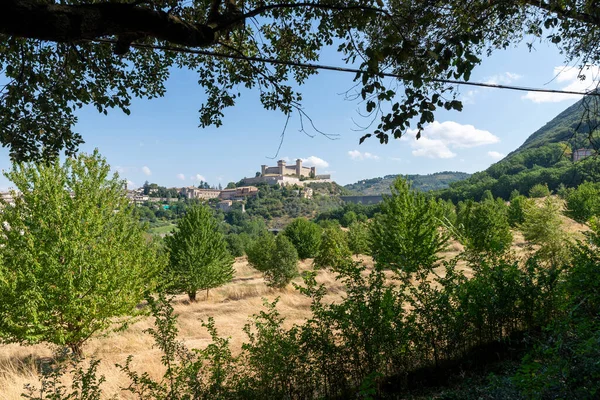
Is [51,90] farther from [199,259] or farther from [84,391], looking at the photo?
[199,259]

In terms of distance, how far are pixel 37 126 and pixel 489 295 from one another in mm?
5983

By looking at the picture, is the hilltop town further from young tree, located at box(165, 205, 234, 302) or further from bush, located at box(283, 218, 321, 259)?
young tree, located at box(165, 205, 234, 302)

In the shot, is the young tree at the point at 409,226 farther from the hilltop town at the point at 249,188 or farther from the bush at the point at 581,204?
the hilltop town at the point at 249,188

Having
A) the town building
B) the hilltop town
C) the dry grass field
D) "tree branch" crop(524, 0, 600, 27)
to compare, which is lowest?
the dry grass field

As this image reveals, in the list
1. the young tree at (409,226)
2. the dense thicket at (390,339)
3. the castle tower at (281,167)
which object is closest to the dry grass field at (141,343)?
the dense thicket at (390,339)

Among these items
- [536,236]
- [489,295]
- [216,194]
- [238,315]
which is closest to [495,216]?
[536,236]

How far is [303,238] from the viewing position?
35.0 m

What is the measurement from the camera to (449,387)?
12.6 ft

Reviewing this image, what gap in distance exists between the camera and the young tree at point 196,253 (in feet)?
60.7

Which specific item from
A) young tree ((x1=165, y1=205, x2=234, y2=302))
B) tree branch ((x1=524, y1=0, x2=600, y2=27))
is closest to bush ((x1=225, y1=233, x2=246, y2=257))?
young tree ((x1=165, y1=205, x2=234, y2=302))

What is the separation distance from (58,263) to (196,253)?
1125 cm

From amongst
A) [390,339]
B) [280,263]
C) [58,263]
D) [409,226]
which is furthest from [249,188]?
[390,339]

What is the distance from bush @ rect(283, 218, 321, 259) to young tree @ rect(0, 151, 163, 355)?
84.6 feet

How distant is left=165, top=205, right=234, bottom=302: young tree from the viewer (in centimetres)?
1852
